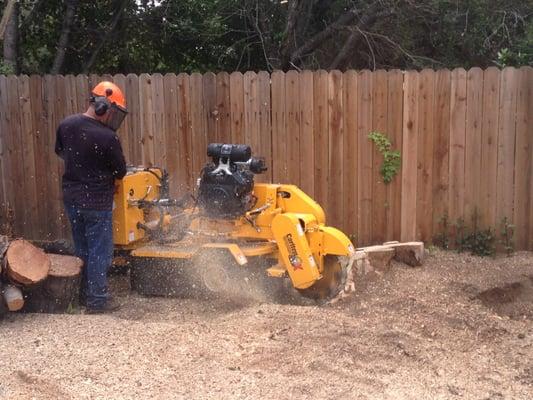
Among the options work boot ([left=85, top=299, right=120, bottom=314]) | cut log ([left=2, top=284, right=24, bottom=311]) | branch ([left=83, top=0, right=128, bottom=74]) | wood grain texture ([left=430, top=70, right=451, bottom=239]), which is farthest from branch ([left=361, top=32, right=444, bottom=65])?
cut log ([left=2, top=284, right=24, bottom=311])

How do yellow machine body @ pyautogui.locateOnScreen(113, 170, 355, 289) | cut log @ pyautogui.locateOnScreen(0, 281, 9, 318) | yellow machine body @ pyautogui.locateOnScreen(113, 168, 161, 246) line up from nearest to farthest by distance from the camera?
cut log @ pyautogui.locateOnScreen(0, 281, 9, 318) < yellow machine body @ pyautogui.locateOnScreen(113, 170, 355, 289) < yellow machine body @ pyautogui.locateOnScreen(113, 168, 161, 246)

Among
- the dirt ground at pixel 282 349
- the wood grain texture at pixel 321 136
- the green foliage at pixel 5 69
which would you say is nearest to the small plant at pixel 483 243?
the dirt ground at pixel 282 349

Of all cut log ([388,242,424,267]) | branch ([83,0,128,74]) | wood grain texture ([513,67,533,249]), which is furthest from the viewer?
branch ([83,0,128,74])

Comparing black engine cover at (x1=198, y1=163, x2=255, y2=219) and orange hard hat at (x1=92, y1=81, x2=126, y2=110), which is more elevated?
orange hard hat at (x1=92, y1=81, x2=126, y2=110)

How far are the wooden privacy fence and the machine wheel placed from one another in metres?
1.77

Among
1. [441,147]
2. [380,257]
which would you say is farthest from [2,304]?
[441,147]

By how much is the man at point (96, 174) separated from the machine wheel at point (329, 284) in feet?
6.10

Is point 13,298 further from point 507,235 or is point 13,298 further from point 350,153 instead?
point 507,235

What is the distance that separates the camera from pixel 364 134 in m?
7.89

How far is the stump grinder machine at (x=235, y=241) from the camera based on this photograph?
6137mm

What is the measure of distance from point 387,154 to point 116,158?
10.6 ft

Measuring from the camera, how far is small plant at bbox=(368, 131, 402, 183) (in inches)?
309

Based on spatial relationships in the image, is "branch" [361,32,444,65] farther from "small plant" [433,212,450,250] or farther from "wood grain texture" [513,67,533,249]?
"small plant" [433,212,450,250]

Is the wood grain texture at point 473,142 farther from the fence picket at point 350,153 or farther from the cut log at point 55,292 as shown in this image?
the cut log at point 55,292
